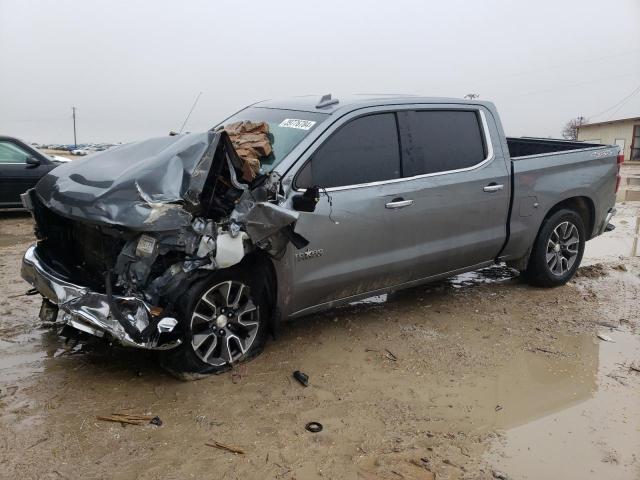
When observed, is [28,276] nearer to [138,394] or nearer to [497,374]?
[138,394]

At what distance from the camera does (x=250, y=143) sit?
4301 mm

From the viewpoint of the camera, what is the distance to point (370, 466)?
300 centimetres

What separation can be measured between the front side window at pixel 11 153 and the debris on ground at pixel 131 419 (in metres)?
8.06

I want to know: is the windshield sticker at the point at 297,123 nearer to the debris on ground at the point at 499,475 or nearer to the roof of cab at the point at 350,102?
the roof of cab at the point at 350,102

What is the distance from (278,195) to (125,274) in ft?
3.66

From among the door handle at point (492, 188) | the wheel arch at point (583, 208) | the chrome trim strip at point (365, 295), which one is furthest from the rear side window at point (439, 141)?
the wheel arch at point (583, 208)

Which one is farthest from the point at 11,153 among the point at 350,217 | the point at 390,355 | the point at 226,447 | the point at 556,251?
the point at 556,251

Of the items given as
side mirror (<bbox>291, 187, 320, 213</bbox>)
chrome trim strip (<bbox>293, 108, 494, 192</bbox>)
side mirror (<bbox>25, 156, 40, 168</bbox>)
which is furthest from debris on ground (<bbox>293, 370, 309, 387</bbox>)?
side mirror (<bbox>25, 156, 40, 168</bbox>)

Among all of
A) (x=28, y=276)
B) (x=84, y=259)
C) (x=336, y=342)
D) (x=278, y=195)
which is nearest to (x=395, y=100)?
(x=278, y=195)

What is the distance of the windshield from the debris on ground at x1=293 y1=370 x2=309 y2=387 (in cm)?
144

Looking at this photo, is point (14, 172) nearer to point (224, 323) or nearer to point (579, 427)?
point (224, 323)

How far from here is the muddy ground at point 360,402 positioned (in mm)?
3016

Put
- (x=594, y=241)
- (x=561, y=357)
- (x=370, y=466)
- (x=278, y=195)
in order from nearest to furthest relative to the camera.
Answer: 1. (x=370, y=466)
2. (x=278, y=195)
3. (x=561, y=357)
4. (x=594, y=241)

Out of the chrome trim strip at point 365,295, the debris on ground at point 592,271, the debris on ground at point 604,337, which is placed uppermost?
the chrome trim strip at point 365,295
